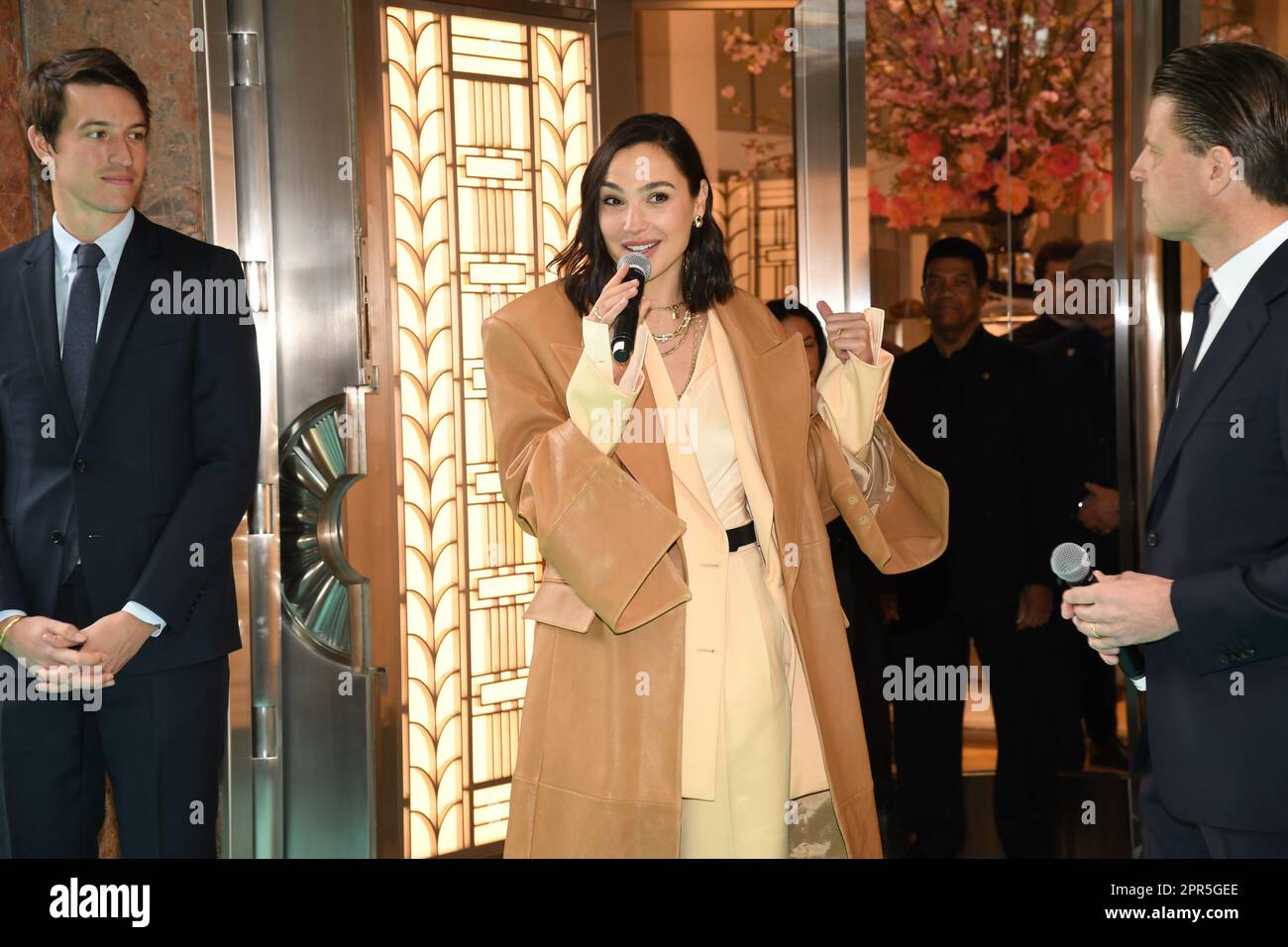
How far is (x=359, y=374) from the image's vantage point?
9.72 ft

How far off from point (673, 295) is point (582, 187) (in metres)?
0.24

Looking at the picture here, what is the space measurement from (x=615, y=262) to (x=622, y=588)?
58 centimetres

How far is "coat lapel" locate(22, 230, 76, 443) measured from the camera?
2.30m

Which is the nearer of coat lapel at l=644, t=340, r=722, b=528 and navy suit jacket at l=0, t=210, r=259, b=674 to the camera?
coat lapel at l=644, t=340, r=722, b=528

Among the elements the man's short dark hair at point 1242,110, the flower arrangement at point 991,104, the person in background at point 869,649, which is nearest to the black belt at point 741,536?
the man's short dark hair at point 1242,110

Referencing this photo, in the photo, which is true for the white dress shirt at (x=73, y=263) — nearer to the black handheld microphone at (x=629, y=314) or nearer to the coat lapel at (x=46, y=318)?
the coat lapel at (x=46, y=318)

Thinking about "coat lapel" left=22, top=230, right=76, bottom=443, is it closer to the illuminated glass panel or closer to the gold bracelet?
the gold bracelet

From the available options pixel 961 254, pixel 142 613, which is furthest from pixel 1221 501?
pixel 961 254

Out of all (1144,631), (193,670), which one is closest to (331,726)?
(193,670)

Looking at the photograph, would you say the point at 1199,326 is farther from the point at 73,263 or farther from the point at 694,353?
the point at 73,263

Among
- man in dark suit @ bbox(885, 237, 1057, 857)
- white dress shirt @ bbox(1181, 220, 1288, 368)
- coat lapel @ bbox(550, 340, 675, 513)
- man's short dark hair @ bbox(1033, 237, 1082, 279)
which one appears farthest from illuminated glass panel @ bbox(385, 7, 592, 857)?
man's short dark hair @ bbox(1033, 237, 1082, 279)

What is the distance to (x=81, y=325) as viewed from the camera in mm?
2359

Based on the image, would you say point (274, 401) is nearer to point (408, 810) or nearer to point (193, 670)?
point (193, 670)
